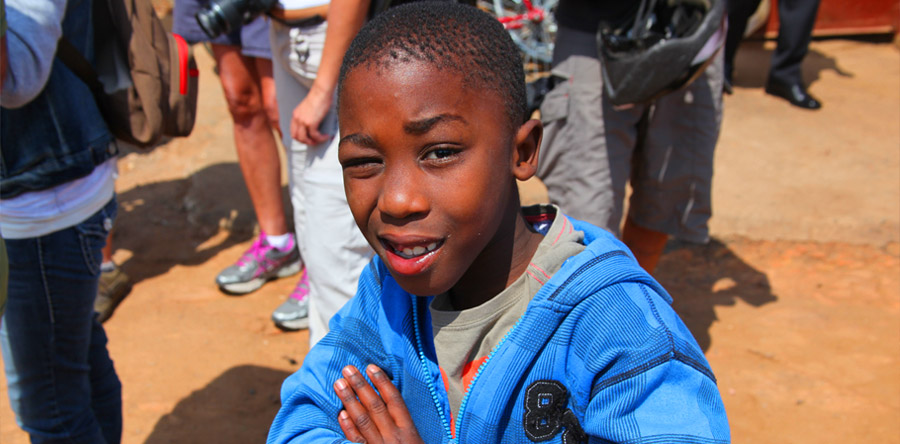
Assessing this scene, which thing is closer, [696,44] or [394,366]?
[394,366]

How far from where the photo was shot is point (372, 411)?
1471 millimetres

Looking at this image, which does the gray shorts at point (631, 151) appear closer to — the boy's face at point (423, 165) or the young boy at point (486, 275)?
the young boy at point (486, 275)

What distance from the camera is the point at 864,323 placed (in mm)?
3520

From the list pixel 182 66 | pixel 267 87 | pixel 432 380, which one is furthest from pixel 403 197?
pixel 267 87

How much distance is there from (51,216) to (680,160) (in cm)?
227

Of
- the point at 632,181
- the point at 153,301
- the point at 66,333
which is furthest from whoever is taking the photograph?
the point at 153,301

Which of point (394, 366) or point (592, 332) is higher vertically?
point (592, 332)

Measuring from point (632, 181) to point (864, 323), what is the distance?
1.42 m

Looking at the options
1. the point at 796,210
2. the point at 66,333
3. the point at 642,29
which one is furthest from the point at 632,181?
the point at 66,333

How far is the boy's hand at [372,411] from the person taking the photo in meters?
1.45

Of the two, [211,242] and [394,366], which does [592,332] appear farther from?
[211,242]

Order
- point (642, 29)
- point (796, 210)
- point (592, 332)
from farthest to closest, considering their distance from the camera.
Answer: point (796, 210), point (642, 29), point (592, 332)

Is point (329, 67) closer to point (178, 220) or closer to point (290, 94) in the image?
point (290, 94)

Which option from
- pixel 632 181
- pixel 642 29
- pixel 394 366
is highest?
pixel 642 29
